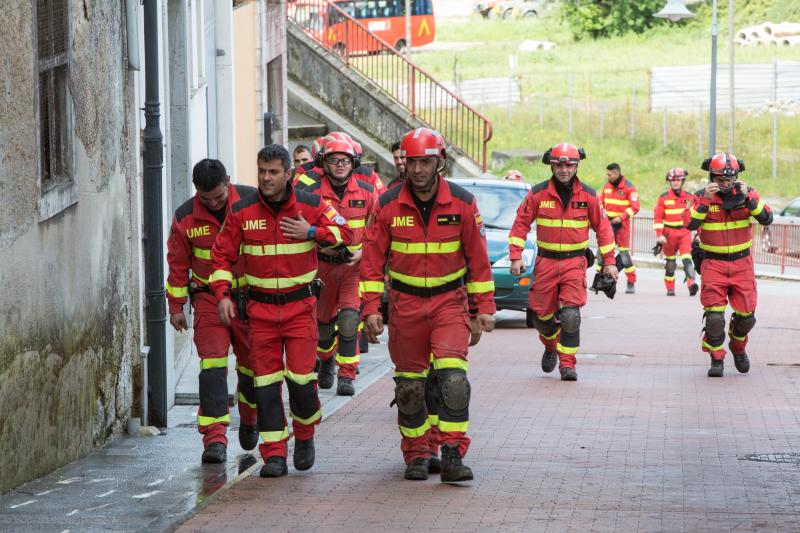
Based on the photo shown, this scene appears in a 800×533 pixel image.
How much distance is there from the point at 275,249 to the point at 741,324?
6.54 metres

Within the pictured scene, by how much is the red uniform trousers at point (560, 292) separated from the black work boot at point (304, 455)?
517 cm

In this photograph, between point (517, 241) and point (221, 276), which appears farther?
point (517, 241)

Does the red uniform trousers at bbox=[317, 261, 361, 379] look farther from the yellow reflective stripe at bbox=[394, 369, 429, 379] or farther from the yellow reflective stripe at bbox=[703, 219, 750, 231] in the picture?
the yellow reflective stripe at bbox=[394, 369, 429, 379]

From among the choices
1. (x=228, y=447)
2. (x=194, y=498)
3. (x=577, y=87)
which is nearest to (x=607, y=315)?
(x=228, y=447)

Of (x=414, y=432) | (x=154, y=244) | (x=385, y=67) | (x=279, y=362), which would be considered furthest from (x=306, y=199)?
(x=385, y=67)

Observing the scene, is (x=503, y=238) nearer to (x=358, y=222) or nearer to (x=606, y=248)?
(x=606, y=248)

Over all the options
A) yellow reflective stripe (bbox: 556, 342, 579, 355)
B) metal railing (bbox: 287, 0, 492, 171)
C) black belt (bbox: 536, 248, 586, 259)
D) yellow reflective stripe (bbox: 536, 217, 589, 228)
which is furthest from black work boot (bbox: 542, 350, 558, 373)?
metal railing (bbox: 287, 0, 492, 171)

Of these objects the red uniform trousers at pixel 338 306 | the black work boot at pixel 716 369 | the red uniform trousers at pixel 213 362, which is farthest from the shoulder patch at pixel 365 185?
the red uniform trousers at pixel 213 362

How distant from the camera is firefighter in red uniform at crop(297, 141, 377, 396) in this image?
495 inches

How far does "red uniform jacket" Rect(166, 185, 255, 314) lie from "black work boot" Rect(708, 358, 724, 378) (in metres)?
6.17

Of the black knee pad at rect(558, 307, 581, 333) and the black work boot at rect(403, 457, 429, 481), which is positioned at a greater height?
A: the black knee pad at rect(558, 307, 581, 333)

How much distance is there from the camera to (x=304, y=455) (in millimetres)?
8852

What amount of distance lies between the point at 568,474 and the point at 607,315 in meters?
12.2

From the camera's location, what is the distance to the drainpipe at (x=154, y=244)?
34.6ft
